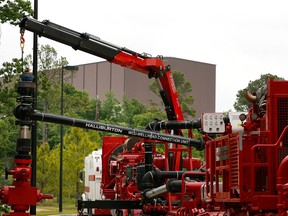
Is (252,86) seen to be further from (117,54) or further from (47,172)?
(117,54)

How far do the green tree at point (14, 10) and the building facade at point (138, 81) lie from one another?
77875 mm

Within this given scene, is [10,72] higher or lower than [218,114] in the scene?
higher

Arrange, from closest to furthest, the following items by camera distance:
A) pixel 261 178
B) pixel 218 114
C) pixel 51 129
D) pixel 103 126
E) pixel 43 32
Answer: pixel 261 178 → pixel 218 114 → pixel 103 126 → pixel 43 32 → pixel 51 129

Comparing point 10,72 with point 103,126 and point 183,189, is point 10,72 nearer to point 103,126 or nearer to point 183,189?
point 103,126

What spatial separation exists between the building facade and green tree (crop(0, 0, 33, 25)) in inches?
3066

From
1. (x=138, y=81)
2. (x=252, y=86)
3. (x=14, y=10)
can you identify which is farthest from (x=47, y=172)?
(x=138, y=81)

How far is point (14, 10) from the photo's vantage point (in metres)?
32.6

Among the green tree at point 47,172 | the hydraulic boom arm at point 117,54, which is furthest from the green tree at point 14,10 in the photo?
the green tree at point 47,172

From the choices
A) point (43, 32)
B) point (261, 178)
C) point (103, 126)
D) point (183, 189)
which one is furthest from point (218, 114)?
point (43, 32)

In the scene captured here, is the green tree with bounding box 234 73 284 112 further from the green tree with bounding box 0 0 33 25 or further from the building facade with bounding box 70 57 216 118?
the building facade with bounding box 70 57 216 118

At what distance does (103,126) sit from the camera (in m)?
22.0

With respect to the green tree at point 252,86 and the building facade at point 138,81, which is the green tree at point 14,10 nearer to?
the green tree at point 252,86

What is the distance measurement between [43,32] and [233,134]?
15.4 meters

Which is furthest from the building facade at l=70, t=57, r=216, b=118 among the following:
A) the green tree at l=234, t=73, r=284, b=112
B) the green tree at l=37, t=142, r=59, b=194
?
the green tree at l=37, t=142, r=59, b=194
